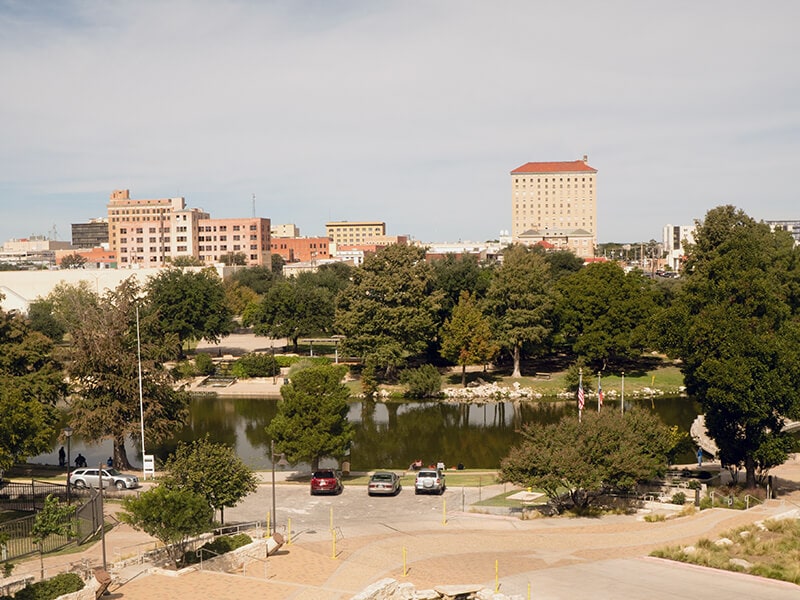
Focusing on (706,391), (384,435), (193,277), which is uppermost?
(193,277)

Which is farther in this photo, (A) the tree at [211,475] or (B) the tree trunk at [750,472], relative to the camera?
(B) the tree trunk at [750,472]

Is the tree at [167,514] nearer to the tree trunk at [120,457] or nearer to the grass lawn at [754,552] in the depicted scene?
the grass lawn at [754,552]

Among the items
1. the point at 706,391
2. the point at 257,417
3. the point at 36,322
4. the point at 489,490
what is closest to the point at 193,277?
the point at 36,322

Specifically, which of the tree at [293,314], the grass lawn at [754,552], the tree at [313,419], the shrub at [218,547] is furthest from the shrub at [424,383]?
the shrub at [218,547]

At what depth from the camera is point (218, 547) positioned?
28000mm

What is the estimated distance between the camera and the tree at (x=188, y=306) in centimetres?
8481

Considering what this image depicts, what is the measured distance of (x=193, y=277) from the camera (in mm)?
88500

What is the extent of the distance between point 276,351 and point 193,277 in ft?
44.1

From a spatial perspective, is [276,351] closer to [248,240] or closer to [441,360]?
[441,360]

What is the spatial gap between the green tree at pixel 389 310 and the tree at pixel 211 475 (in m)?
45.1

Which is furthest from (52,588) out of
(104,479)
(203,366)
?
(203,366)

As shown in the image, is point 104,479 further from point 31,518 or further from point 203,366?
point 203,366

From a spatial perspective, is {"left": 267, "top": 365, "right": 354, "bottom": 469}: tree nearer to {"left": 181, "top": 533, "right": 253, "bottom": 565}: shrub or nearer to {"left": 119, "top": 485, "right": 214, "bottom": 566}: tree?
{"left": 181, "top": 533, "right": 253, "bottom": 565}: shrub

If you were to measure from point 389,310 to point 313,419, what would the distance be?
35.1 m
